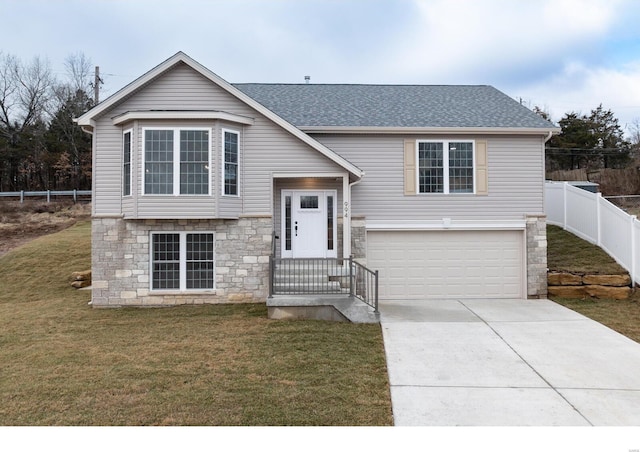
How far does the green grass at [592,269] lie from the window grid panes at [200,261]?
925 centimetres

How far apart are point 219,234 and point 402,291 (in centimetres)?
540

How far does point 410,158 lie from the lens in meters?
11.5

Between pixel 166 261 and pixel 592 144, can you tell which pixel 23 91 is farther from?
pixel 592 144

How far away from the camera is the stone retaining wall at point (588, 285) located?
10.6 metres

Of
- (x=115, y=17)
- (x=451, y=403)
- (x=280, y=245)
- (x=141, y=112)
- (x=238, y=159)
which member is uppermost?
(x=115, y=17)

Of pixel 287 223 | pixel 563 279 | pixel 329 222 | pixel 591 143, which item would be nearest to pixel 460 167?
pixel 329 222

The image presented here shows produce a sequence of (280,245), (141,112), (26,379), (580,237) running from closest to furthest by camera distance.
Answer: (26,379) → (141,112) → (280,245) → (580,237)

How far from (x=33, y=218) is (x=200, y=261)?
16.7m

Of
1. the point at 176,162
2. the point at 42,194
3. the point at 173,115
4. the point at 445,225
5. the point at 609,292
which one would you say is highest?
the point at 173,115

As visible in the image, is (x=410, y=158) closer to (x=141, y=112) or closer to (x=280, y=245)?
(x=280, y=245)

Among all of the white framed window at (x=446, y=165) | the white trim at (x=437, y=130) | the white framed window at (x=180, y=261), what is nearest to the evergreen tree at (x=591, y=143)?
the white trim at (x=437, y=130)

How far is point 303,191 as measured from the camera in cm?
1138

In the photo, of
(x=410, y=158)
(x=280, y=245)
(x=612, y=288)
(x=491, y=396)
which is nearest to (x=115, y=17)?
(x=280, y=245)

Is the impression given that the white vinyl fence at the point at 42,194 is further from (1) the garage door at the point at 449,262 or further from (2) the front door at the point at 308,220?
(1) the garage door at the point at 449,262
